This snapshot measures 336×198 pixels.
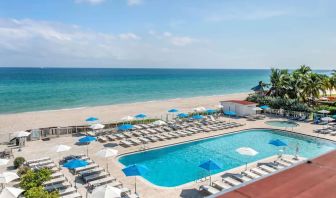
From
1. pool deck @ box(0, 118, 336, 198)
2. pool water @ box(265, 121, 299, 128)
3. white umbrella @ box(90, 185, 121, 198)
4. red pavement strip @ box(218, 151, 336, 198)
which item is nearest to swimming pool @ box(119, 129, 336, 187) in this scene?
pool deck @ box(0, 118, 336, 198)

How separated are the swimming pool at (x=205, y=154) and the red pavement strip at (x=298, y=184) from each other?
27.8 feet

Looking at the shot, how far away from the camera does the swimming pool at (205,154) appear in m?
16.2

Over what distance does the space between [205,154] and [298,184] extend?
13.4 m

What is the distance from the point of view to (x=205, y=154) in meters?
19.9

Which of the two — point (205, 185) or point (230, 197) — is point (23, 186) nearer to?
point (205, 185)

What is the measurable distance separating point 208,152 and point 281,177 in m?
13.4

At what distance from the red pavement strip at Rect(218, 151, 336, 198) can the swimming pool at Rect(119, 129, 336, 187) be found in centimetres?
847

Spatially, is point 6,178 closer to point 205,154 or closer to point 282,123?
point 205,154

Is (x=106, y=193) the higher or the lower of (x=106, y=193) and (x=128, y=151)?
the higher

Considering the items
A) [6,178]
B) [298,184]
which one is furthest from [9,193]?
[298,184]

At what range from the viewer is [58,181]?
1367cm

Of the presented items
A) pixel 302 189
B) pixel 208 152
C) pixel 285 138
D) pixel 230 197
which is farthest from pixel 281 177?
pixel 285 138

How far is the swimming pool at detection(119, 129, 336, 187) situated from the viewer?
53.3 ft

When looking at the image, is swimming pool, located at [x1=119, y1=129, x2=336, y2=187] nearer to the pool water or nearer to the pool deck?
the pool deck
